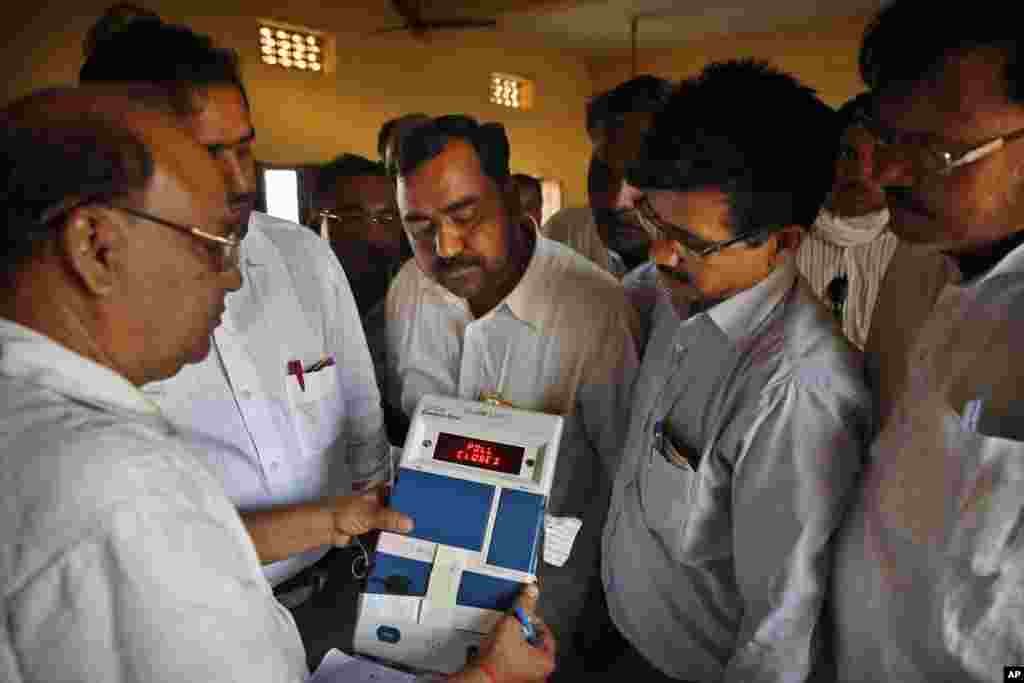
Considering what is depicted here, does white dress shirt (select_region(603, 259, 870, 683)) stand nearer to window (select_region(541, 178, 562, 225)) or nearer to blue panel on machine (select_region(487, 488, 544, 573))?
blue panel on machine (select_region(487, 488, 544, 573))

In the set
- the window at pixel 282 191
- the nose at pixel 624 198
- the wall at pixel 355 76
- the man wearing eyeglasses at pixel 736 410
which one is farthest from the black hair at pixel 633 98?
the wall at pixel 355 76

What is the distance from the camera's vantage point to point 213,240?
74cm

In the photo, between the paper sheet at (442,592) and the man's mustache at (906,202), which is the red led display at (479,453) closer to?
the paper sheet at (442,592)

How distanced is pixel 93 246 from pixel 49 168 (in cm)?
8

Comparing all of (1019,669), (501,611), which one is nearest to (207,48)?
(501,611)

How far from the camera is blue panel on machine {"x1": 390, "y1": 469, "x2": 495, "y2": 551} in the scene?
1.11 m

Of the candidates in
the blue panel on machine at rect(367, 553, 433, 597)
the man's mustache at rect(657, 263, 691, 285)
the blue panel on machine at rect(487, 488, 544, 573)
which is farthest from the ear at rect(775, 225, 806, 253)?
the blue panel on machine at rect(367, 553, 433, 597)

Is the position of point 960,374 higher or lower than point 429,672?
higher

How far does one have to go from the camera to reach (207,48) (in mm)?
1374

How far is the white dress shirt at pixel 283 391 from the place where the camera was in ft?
4.21

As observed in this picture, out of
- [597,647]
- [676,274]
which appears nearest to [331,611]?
[597,647]

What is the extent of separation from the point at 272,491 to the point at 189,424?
0.74 feet

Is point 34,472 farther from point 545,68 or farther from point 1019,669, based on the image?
point 545,68

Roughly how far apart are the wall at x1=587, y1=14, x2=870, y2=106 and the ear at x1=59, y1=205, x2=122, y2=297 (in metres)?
7.33
